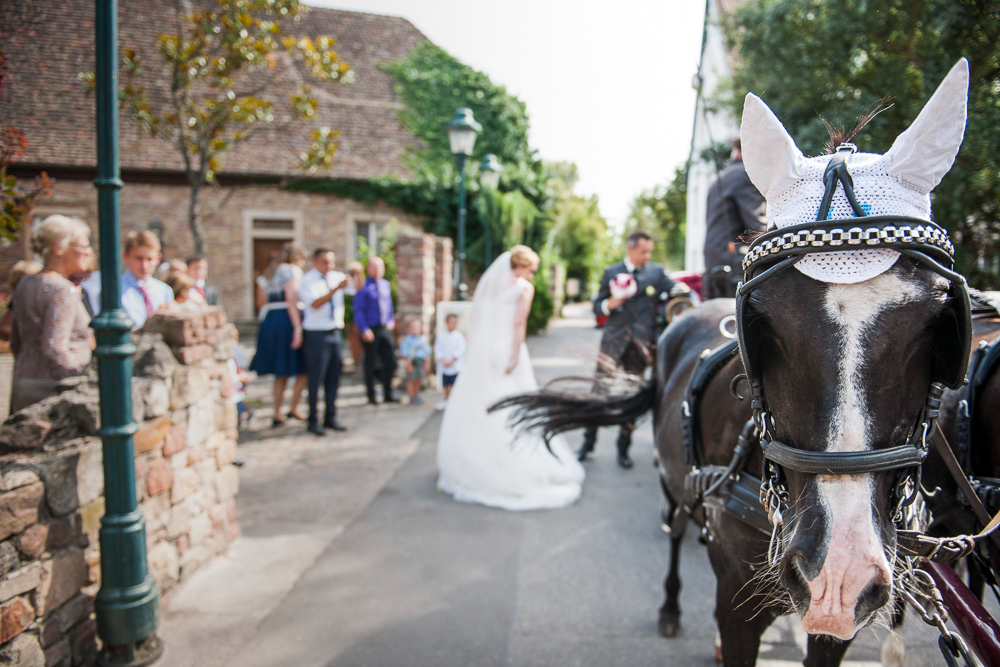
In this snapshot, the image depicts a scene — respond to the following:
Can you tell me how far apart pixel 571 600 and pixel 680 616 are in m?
0.58

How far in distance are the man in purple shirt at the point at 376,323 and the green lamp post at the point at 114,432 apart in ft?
17.9

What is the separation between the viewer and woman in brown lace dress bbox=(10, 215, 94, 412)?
2998 millimetres

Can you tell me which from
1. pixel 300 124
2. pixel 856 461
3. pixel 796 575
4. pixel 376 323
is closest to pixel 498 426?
pixel 376 323

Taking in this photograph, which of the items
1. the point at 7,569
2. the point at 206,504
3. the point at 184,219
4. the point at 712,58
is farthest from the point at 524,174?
the point at 7,569

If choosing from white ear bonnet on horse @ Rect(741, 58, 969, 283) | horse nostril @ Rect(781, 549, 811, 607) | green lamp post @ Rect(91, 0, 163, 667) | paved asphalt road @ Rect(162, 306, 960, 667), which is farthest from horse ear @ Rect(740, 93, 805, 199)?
green lamp post @ Rect(91, 0, 163, 667)

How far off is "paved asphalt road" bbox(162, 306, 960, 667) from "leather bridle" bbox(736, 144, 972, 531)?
1.17 m

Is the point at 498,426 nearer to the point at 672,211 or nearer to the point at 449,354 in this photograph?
the point at 449,354

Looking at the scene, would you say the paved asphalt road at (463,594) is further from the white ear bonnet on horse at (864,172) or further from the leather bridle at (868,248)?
the white ear bonnet on horse at (864,172)

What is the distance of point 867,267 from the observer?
3.73 feet

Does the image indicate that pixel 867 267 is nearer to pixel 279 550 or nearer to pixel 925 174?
pixel 925 174

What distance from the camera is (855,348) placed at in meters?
1.11

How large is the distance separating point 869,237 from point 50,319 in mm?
3540

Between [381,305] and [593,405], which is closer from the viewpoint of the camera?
[593,405]

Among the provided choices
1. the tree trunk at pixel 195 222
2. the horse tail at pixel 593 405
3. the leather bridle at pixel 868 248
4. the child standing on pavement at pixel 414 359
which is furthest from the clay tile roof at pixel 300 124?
the leather bridle at pixel 868 248
